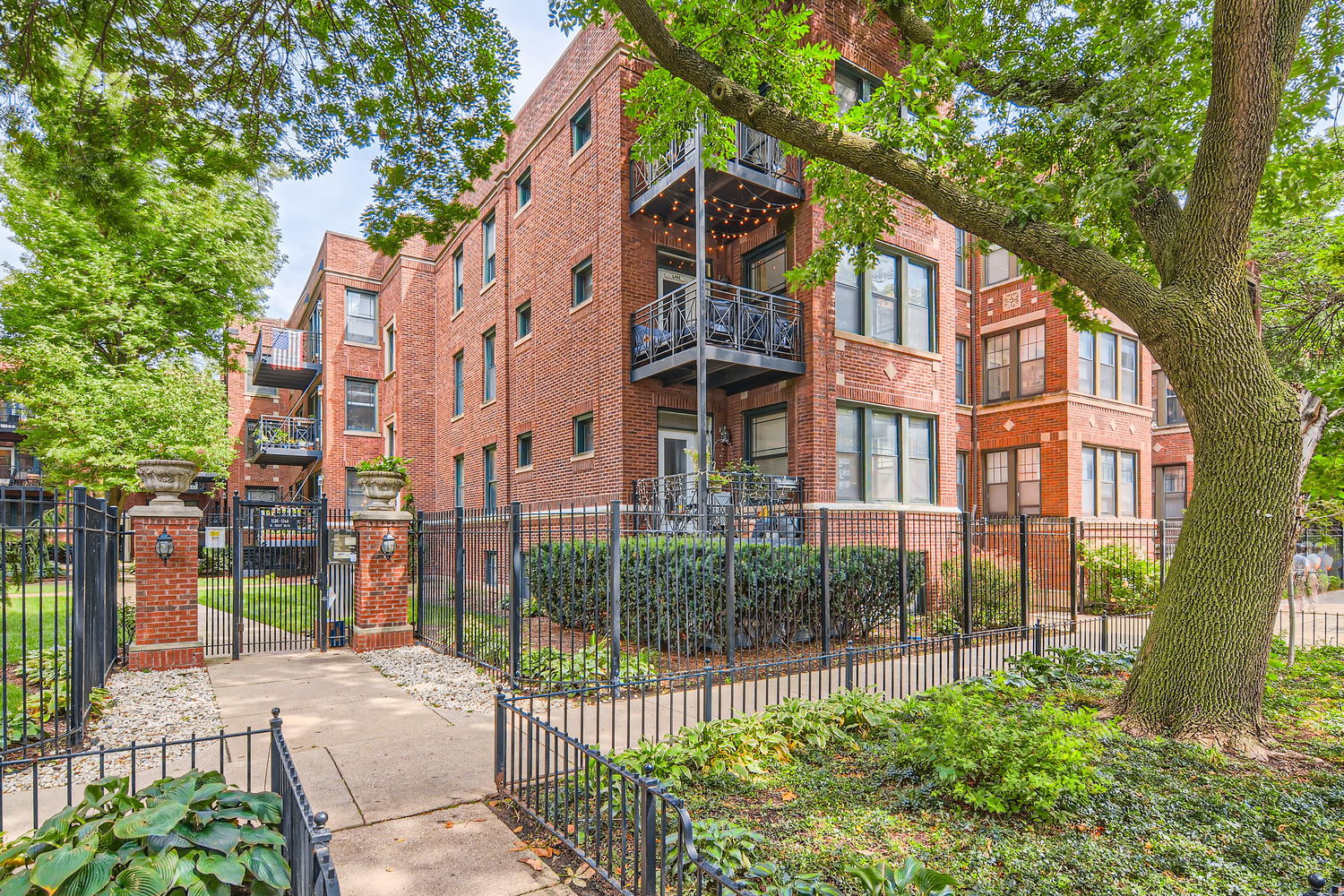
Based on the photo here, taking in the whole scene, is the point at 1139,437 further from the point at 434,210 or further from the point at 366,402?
the point at 366,402

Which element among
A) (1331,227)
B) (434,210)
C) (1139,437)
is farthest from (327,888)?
(1139,437)

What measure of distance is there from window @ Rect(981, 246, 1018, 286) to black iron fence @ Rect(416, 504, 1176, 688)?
9723 mm

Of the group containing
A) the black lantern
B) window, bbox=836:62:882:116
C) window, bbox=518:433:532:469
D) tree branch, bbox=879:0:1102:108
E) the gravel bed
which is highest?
window, bbox=836:62:882:116

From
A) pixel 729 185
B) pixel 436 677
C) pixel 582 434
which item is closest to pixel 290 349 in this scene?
pixel 582 434

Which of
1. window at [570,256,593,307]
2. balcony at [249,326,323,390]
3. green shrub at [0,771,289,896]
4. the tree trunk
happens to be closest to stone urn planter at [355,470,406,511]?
window at [570,256,593,307]

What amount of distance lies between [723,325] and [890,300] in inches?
167

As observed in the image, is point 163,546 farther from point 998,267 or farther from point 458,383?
point 998,267

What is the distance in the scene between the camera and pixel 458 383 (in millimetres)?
22438

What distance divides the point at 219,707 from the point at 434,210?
6.11 meters

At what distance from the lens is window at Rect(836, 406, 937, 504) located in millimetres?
13836

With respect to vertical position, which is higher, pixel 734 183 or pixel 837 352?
pixel 734 183

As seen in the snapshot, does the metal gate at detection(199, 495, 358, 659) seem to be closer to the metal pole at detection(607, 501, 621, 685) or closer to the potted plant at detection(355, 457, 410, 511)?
the potted plant at detection(355, 457, 410, 511)

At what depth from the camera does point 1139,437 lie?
66.5ft

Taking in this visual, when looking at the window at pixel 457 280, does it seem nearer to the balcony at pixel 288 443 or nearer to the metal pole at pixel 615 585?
the balcony at pixel 288 443
